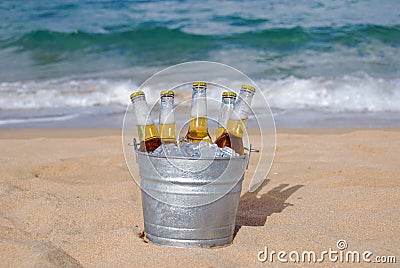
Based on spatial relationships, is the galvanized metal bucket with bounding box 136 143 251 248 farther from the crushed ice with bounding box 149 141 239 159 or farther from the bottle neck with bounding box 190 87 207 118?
the bottle neck with bounding box 190 87 207 118

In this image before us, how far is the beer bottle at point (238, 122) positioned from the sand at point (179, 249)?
1.23 feet

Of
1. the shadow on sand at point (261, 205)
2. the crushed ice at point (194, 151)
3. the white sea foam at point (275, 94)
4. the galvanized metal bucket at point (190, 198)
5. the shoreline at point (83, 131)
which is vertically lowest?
the white sea foam at point (275, 94)

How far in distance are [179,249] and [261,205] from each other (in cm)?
80

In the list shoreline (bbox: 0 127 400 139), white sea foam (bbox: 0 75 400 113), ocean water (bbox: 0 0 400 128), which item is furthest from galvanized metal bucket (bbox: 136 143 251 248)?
white sea foam (bbox: 0 75 400 113)

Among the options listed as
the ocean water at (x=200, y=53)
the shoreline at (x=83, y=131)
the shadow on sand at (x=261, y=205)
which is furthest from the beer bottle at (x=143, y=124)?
the ocean water at (x=200, y=53)

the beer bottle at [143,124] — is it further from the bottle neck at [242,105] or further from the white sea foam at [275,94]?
the white sea foam at [275,94]

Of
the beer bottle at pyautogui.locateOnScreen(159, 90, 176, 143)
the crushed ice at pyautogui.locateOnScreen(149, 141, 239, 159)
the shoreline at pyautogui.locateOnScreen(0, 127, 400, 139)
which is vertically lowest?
the shoreline at pyautogui.locateOnScreen(0, 127, 400, 139)

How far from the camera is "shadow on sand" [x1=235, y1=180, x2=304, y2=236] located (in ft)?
7.99

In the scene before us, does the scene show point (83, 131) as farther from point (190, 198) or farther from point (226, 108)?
point (190, 198)

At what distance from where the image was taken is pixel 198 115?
6.70 feet

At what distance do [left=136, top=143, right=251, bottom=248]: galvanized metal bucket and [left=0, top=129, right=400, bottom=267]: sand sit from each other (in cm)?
5

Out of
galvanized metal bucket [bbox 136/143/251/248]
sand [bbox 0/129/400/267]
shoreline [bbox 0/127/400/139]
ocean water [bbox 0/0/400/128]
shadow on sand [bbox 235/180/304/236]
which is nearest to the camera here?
galvanized metal bucket [bbox 136/143/251/248]

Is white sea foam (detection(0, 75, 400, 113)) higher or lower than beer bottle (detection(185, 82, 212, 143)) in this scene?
lower

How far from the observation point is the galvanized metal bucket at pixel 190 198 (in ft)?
6.19
